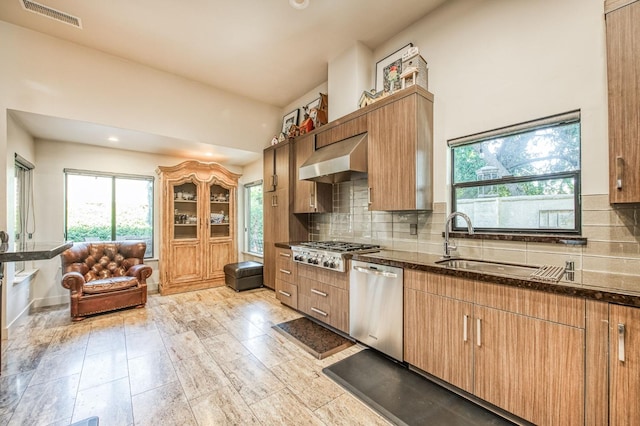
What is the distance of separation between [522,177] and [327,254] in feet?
6.28

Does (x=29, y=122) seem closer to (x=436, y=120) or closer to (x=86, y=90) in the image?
(x=86, y=90)

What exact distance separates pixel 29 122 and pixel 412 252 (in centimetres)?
485

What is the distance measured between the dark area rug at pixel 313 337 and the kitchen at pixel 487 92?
3.97 feet

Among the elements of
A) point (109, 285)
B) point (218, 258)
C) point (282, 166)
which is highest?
point (282, 166)

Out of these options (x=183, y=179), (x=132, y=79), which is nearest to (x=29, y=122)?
(x=132, y=79)

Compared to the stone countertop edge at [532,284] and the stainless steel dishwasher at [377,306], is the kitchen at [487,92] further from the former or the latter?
the stainless steel dishwasher at [377,306]

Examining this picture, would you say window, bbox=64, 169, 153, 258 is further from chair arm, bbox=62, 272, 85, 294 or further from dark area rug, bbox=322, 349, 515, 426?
dark area rug, bbox=322, 349, 515, 426

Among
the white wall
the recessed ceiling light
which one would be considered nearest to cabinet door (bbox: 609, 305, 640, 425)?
the recessed ceiling light

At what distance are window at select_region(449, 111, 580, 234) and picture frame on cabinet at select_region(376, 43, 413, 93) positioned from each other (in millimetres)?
991

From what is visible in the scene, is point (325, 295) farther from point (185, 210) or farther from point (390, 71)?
point (185, 210)

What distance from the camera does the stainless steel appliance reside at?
2842mm

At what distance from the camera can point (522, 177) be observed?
7.29ft

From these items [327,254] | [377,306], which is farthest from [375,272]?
[327,254]

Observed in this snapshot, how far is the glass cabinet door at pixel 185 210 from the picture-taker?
195 inches
